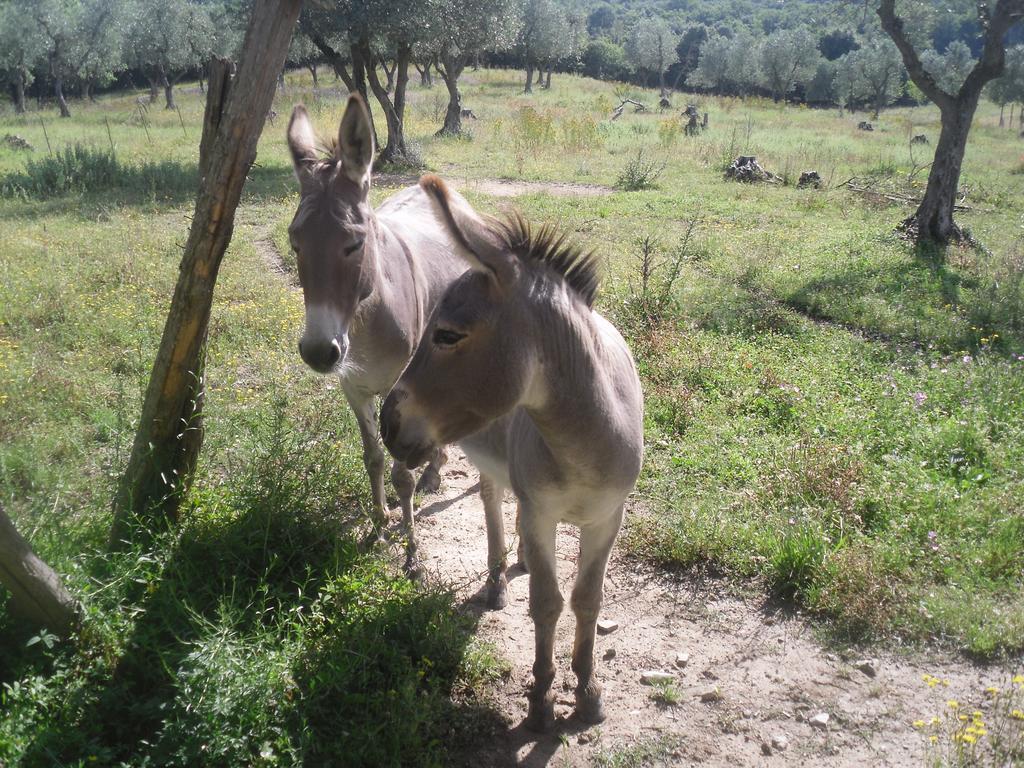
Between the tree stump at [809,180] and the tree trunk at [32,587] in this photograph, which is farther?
the tree stump at [809,180]

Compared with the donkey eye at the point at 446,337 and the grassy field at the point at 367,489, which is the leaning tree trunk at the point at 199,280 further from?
the donkey eye at the point at 446,337

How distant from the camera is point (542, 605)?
3.03 meters

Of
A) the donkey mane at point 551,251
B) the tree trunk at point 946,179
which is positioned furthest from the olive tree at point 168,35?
the donkey mane at point 551,251

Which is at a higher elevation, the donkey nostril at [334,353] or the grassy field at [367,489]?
the donkey nostril at [334,353]

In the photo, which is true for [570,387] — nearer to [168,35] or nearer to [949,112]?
[949,112]

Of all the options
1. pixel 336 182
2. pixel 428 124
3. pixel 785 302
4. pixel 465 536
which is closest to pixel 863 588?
pixel 465 536

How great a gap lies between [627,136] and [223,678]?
25245 millimetres

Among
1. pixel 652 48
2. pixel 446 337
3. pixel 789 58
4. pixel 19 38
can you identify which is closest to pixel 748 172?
pixel 446 337

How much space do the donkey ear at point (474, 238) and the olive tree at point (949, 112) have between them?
10663 millimetres

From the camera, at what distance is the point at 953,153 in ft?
34.4

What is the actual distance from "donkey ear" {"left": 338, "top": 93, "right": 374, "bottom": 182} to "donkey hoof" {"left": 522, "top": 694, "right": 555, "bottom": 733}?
2.89 m

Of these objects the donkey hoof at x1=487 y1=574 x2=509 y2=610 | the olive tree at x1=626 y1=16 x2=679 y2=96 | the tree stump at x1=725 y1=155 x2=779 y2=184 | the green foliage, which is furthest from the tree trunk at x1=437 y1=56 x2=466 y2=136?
the olive tree at x1=626 y1=16 x2=679 y2=96

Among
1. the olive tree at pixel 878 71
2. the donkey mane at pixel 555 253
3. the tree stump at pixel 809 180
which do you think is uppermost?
the olive tree at pixel 878 71

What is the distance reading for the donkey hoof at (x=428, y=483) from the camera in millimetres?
5172
